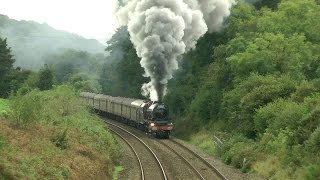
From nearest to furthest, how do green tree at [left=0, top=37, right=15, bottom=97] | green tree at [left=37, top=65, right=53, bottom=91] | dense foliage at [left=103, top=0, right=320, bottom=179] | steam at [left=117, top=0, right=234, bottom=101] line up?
dense foliage at [left=103, top=0, right=320, bottom=179] → steam at [left=117, top=0, right=234, bottom=101] → green tree at [left=0, top=37, right=15, bottom=97] → green tree at [left=37, top=65, right=53, bottom=91]

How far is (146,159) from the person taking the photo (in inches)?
1068

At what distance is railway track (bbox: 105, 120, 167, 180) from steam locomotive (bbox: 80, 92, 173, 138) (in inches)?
69.6

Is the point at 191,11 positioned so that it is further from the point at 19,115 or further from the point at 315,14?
the point at 19,115

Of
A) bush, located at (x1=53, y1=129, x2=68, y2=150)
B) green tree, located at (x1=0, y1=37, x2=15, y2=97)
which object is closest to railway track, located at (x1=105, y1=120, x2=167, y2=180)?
bush, located at (x1=53, y1=129, x2=68, y2=150)

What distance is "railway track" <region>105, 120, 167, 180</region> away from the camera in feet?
72.4

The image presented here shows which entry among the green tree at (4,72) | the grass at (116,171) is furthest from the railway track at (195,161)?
the green tree at (4,72)

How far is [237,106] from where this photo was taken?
32.2 metres

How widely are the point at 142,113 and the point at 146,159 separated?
12746 mm

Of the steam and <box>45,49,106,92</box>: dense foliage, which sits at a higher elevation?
<box>45,49,106,92</box>: dense foliage

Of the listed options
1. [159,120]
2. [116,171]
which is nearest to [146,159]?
[116,171]

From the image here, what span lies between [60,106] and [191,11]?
14.8m

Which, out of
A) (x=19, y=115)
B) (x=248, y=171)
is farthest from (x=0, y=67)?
(x=248, y=171)

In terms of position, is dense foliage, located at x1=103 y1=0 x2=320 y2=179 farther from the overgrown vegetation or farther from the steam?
the overgrown vegetation

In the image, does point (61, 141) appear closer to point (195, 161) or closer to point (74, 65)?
point (195, 161)
